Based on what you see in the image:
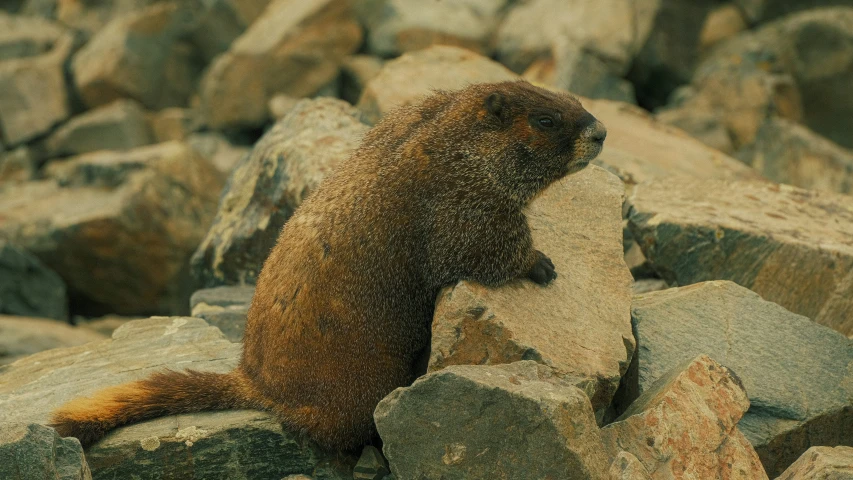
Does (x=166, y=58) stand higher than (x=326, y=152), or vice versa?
(x=326, y=152)

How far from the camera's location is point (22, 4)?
21734mm

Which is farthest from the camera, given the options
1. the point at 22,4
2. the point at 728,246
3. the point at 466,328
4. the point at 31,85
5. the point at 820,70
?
the point at 22,4

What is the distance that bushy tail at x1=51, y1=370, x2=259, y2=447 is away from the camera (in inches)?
227

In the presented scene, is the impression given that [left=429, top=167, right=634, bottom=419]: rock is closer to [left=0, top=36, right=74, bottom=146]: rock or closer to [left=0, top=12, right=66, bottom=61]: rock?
[left=0, top=36, right=74, bottom=146]: rock

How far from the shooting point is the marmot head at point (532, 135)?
20.3ft

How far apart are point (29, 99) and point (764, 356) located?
562 inches

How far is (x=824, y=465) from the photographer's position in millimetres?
4977

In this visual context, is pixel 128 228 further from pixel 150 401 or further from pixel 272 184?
pixel 150 401

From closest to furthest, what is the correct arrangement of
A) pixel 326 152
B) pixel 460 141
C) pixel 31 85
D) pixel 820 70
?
pixel 460 141, pixel 326 152, pixel 820 70, pixel 31 85

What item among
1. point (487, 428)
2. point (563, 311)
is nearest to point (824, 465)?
point (487, 428)

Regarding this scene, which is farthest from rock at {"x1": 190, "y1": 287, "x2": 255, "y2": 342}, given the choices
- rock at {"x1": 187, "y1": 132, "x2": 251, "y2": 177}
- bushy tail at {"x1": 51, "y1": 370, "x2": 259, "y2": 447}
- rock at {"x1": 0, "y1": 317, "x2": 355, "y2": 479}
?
rock at {"x1": 187, "y1": 132, "x2": 251, "y2": 177}

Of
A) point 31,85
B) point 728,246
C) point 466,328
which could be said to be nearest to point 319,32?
point 31,85

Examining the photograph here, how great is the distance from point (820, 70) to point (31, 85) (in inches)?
496

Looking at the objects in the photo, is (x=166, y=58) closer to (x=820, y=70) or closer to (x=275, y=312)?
(x=820, y=70)
